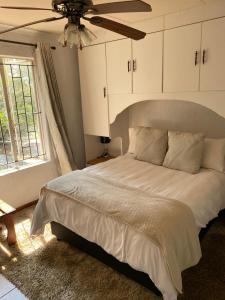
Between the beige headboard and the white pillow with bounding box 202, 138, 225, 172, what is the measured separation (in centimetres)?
39

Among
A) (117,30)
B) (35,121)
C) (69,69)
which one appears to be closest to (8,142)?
(35,121)

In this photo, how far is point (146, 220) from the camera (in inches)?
64.6

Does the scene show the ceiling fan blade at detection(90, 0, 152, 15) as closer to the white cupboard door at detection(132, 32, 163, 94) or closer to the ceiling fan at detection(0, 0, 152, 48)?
the ceiling fan at detection(0, 0, 152, 48)

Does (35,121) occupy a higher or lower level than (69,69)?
lower

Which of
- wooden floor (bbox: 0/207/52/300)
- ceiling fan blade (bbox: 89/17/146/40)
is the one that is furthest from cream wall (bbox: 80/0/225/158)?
wooden floor (bbox: 0/207/52/300)

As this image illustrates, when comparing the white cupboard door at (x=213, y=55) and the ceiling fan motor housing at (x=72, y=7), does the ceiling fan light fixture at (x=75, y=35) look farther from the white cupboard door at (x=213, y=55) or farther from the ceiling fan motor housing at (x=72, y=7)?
the white cupboard door at (x=213, y=55)

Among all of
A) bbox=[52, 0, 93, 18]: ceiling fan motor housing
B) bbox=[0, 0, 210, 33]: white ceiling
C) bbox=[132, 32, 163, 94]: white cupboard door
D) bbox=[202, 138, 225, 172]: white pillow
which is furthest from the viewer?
bbox=[132, 32, 163, 94]: white cupboard door

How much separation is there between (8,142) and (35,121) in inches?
19.4

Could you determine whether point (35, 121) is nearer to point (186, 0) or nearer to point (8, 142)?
point (8, 142)

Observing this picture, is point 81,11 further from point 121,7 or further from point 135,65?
point 135,65

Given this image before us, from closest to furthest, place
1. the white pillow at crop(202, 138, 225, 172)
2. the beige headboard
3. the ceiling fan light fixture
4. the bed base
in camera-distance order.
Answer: the ceiling fan light fixture < the bed base < the white pillow at crop(202, 138, 225, 172) < the beige headboard

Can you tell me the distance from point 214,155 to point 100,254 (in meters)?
1.55

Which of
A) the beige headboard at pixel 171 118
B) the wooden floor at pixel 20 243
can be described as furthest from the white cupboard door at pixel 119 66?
the wooden floor at pixel 20 243

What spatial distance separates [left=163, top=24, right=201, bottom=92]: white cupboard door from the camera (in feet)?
8.07
